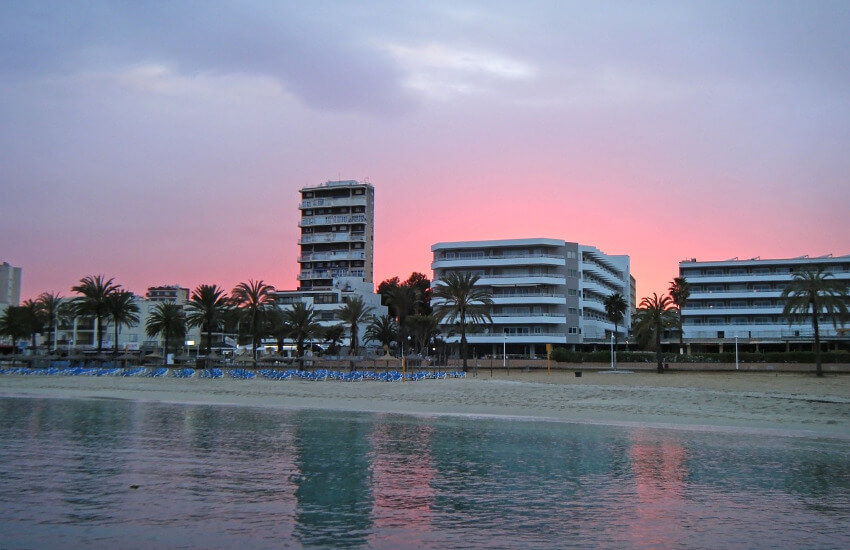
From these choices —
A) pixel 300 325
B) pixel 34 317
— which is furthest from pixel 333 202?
pixel 300 325

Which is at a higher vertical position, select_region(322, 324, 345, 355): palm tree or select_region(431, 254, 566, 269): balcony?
select_region(431, 254, 566, 269): balcony

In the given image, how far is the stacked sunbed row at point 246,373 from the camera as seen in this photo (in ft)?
184

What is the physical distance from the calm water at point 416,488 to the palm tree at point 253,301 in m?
44.0

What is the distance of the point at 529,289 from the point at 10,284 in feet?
307

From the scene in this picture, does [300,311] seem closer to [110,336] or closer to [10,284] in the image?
[110,336]

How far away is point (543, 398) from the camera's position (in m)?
38.6

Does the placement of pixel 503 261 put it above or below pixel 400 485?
above

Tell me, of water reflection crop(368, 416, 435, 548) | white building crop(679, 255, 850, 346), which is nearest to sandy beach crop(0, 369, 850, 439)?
water reflection crop(368, 416, 435, 548)

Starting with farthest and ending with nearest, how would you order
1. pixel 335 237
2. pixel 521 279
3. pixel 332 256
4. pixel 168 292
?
pixel 168 292 < pixel 335 237 < pixel 332 256 < pixel 521 279

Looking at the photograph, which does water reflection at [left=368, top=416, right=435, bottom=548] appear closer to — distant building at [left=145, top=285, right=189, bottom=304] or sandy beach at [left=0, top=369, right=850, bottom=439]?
sandy beach at [left=0, top=369, right=850, bottom=439]

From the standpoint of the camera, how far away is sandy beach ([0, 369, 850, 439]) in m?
30.3

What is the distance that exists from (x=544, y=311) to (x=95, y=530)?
289ft

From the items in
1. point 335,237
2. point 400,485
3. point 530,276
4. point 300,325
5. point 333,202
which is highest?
point 333,202

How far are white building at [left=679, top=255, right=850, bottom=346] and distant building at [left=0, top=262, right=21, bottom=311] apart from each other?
4485 inches
